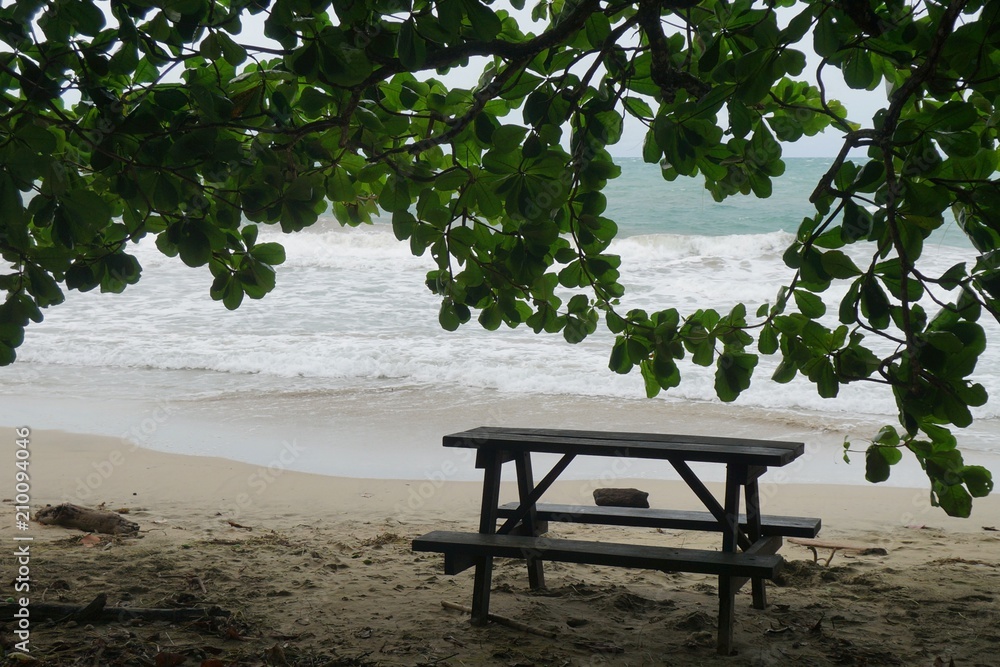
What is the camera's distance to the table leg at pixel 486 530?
312 centimetres

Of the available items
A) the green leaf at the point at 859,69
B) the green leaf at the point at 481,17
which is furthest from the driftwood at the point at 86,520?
the green leaf at the point at 859,69

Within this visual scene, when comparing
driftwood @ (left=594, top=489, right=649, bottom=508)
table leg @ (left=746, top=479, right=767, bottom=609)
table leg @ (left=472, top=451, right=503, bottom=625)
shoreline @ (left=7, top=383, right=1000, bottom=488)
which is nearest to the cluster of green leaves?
table leg @ (left=472, top=451, right=503, bottom=625)

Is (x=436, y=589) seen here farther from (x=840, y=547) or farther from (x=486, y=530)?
(x=840, y=547)

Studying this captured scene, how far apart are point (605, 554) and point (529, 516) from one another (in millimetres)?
716

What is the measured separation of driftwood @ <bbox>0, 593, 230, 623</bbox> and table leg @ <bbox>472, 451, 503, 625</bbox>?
963 millimetres

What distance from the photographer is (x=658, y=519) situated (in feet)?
11.5

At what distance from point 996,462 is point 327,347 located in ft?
25.4

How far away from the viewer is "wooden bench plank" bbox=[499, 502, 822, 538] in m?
3.36

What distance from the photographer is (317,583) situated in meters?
3.59

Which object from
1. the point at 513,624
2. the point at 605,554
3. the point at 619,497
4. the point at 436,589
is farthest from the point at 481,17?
the point at 619,497

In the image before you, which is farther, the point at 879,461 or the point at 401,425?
the point at 401,425

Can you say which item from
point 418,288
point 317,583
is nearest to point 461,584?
point 317,583

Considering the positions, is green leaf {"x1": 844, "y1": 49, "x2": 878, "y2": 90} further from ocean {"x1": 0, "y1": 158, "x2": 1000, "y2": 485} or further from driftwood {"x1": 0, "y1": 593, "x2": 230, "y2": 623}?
driftwood {"x1": 0, "y1": 593, "x2": 230, "y2": 623}

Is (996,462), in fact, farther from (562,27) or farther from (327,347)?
(327,347)
